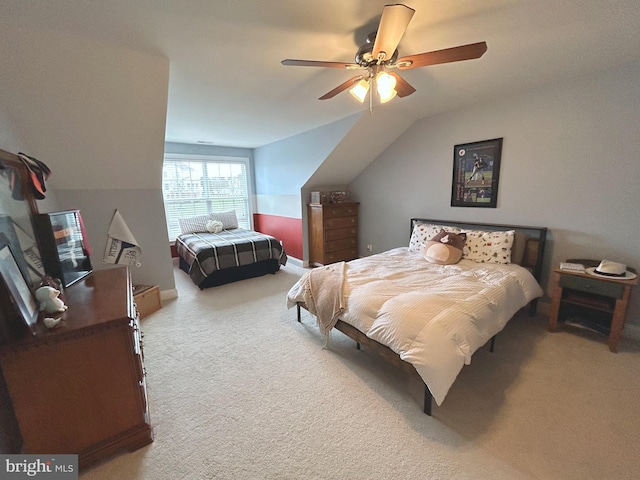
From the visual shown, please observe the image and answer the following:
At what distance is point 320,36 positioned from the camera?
1.67 metres

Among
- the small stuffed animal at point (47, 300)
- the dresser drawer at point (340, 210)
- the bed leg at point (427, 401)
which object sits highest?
the dresser drawer at point (340, 210)

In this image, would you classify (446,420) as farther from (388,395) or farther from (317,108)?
(317,108)

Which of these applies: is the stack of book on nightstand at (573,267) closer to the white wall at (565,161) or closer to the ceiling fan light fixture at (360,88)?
the white wall at (565,161)

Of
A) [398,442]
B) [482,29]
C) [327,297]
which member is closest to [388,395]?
[398,442]

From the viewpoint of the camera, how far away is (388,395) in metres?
1.75

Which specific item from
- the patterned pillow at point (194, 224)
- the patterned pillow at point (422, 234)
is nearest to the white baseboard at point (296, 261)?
the patterned pillow at point (194, 224)

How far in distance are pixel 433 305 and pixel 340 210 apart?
2.83m

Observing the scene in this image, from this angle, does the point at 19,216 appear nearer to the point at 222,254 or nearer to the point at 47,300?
the point at 47,300

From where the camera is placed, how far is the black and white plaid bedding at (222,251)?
11.9 ft

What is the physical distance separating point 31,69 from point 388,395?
3157mm

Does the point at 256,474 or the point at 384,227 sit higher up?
the point at 384,227

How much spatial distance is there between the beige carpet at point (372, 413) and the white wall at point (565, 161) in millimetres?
939

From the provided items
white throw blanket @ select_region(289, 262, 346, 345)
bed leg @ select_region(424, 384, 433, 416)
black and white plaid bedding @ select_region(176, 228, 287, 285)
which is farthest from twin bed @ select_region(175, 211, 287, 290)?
bed leg @ select_region(424, 384, 433, 416)

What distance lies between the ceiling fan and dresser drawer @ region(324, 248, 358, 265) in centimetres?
278
